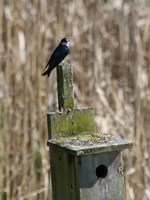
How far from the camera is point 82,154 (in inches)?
58.5

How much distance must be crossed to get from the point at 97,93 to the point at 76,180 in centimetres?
145

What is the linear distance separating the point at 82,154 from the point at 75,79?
1563 mm

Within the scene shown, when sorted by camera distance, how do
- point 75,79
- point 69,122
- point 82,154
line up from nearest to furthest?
1. point 82,154
2. point 69,122
3. point 75,79

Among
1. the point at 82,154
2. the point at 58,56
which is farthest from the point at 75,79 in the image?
the point at 82,154

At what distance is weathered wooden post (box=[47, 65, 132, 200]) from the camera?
1.53 meters

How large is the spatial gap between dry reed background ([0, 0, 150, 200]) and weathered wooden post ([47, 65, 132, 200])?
3.93 ft

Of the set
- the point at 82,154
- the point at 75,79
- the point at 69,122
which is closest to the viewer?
the point at 82,154

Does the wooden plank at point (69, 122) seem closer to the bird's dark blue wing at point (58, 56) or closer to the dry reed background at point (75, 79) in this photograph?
the bird's dark blue wing at point (58, 56)

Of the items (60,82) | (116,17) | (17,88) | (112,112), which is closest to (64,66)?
(60,82)

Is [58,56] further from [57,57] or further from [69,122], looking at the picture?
[69,122]

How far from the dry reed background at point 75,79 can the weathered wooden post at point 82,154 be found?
120cm

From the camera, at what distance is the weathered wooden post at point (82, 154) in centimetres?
153

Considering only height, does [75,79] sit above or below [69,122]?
above

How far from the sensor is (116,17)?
3.20 m
